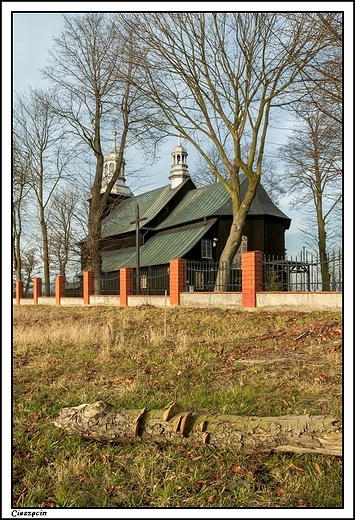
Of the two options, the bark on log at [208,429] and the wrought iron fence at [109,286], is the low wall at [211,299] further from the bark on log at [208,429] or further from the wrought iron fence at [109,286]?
the bark on log at [208,429]

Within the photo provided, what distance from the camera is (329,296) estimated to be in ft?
30.6

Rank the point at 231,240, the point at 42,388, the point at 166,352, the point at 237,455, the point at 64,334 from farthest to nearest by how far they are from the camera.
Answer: the point at 231,240, the point at 64,334, the point at 166,352, the point at 42,388, the point at 237,455

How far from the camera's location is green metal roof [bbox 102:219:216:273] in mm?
21644

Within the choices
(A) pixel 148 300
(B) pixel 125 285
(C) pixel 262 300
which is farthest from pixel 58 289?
(C) pixel 262 300

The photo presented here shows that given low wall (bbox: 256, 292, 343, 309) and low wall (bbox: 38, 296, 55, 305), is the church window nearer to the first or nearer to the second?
low wall (bbox: 38, 296, 55, 305)

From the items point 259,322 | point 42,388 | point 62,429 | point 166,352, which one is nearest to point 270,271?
point 259,322

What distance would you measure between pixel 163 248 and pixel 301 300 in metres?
14.2

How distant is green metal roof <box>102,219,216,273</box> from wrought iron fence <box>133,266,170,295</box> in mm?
493

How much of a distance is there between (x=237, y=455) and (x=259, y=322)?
6368mm

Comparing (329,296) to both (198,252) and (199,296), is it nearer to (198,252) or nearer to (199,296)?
(199,296)

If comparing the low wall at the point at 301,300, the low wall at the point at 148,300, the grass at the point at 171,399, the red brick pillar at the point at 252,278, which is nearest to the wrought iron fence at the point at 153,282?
the low wall at the point at 148,300

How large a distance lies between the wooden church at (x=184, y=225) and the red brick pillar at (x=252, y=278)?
9.88 meters

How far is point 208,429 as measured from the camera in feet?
9.16

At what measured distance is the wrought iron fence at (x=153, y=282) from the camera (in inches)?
640
